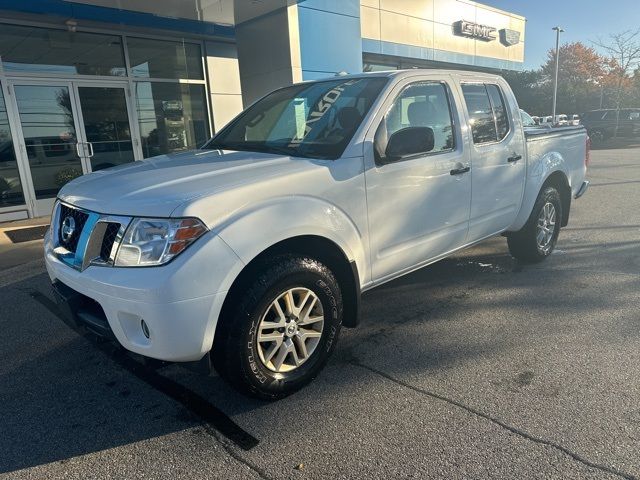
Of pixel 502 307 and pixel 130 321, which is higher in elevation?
pixel 130 321

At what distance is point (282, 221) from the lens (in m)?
2.66

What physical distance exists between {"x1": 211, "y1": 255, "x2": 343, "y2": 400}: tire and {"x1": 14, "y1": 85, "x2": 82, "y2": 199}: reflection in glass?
26.7 feet

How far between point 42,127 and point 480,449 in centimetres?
949

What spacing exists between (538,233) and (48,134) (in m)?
8.64

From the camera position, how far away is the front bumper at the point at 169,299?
7.55ft

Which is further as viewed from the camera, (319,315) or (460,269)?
(460,269)

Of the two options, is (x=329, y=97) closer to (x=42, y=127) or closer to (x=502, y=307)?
(x=502, y=307)

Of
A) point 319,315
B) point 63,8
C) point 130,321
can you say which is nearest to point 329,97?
point 319,315

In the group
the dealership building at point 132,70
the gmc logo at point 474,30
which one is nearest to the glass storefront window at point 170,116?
the dealership building at point 132,70

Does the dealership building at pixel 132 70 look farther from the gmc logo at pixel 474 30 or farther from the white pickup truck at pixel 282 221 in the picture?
the gmc logo at pixel 474 30

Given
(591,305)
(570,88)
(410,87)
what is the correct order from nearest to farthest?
(410,87) → (591,305) → (570,88)

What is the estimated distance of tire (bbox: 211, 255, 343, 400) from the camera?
257 cm

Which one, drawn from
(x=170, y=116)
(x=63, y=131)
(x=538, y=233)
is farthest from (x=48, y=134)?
(x=538, y=233)

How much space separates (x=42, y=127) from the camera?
357 inches
